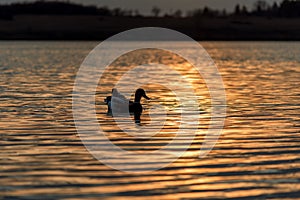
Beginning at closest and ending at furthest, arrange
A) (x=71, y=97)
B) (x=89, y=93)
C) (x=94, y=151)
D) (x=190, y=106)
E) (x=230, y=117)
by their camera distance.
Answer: (x=94, y=151) → (x=230, y=117) → (x=190, y=106) → (x=71, y=97) → (x=89, y=93)

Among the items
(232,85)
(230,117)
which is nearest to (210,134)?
(230,117)

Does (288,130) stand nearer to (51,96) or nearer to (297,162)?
(297,162)

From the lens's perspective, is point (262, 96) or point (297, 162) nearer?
point (297, 162)

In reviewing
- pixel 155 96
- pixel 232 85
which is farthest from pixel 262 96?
pixel 232 85

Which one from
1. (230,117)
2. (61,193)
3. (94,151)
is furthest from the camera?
(230,117)

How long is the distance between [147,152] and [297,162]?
11.9 ft

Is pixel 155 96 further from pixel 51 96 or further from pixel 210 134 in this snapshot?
pixel 210 134

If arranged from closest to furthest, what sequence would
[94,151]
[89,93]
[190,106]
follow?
1. [94,151]
2. [190,106]
3. [89,93]

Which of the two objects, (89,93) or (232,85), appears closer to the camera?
(89,93)

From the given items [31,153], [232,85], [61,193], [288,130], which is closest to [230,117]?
[288,130]

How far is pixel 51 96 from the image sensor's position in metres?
32.4

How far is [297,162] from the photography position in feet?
54.6

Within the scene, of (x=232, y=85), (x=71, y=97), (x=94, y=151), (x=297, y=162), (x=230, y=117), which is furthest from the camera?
(x=232, y=85)

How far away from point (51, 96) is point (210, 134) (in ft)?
42.7
